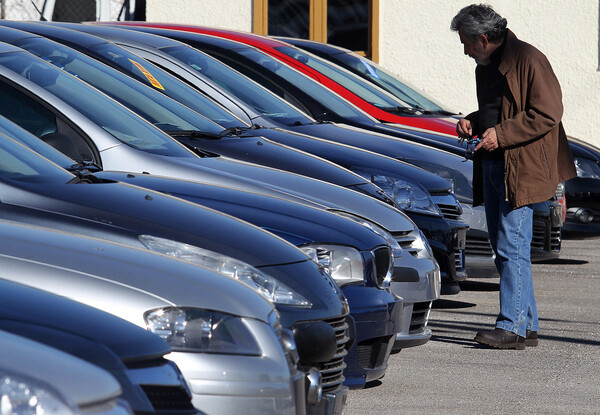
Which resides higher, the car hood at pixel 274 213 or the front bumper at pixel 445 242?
the car hood at pixel 274 213

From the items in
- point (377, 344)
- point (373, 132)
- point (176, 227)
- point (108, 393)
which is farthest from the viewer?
point (373, 132)

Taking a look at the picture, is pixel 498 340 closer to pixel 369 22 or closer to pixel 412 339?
pixel 412 339

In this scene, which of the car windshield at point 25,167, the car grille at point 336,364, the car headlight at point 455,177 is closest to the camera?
the car grille at point 336,364

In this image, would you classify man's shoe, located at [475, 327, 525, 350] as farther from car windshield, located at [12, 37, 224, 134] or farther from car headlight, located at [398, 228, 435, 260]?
car windshield, located at [12, 37, 224, 134]

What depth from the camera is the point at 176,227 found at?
3973mm

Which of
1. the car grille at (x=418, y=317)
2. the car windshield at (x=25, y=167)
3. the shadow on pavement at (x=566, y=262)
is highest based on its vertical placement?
the car windshield at (x=25, y=167)

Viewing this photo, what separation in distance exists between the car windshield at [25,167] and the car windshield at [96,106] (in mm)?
877

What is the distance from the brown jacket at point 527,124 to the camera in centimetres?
598

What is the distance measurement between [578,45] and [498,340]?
10900 millimetres

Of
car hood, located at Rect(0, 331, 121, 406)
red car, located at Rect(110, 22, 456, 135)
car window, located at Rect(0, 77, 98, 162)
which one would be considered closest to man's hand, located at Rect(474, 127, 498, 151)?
car window, located at Rect(0, 77, 98, 162)

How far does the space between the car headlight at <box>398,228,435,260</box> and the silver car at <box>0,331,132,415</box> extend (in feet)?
11.6

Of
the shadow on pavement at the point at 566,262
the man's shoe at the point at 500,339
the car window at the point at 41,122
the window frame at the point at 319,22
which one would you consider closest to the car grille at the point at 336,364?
the car window at the point at 41,122

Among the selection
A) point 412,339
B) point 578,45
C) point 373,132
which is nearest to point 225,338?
point 412,339

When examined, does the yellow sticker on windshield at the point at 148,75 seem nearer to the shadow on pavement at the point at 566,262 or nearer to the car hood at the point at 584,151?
the shadow on pavement at the point at 566,262
